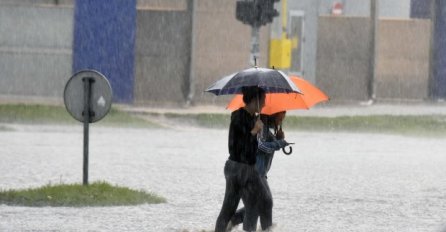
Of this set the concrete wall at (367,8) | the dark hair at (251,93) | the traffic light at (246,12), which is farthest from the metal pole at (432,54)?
the dark hair at (251,93)

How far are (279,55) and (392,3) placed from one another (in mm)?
12242

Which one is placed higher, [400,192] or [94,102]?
[94,102]

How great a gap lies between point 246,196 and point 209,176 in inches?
309

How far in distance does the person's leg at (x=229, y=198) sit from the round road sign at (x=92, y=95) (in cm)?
411

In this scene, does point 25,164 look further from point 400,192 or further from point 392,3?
point 392,3

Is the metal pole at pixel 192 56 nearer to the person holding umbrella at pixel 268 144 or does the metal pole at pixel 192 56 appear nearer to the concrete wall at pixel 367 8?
the concrete wall at pixel 367 8

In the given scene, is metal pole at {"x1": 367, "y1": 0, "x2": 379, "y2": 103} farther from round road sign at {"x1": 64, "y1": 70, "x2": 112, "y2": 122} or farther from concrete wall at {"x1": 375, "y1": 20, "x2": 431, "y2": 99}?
round road sign at {"x1": 64, "y1": 70, "x2": 112, "y2": 122}

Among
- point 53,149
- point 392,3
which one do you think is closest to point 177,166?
point 53,149

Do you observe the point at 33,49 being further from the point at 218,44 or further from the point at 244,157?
the point at 244,157

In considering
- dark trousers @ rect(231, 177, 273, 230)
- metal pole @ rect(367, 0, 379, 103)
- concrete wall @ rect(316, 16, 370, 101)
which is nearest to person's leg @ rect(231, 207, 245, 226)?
dark trousers @ rect(231, 177, 273, 230)

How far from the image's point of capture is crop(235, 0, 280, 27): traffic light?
96.9 ft

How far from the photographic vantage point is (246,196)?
11.1 metres

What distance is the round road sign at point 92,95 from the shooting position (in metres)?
15.0

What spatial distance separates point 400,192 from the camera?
17.0 m
